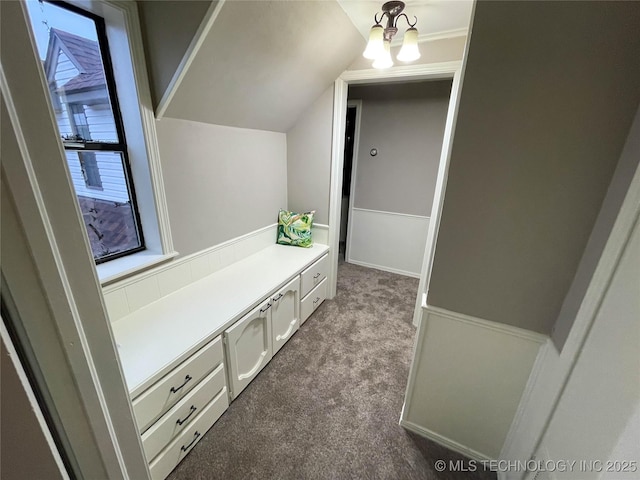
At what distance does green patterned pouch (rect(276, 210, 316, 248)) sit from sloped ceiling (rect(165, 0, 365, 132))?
83cm

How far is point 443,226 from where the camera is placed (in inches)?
46.4

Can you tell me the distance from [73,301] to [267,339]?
1.49m

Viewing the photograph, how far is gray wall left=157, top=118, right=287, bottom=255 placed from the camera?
5.25 ft


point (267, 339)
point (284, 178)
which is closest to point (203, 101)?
point (284, 178)

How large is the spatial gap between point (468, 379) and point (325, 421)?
82 cm

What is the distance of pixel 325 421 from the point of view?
1.55 metres

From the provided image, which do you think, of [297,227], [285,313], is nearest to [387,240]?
[297,227]

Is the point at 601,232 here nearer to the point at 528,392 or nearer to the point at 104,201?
the point at 528,392

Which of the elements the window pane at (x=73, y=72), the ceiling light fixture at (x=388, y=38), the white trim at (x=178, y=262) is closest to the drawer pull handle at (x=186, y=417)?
the white trim at (x=178, y=262)

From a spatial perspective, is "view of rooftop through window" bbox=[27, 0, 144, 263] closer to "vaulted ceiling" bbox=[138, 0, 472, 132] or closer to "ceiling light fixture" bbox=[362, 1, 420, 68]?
"vaulted ceiling" bbox=[138, 0, 472, 132]

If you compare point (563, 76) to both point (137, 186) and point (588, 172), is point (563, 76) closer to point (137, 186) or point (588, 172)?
point (588, 172)

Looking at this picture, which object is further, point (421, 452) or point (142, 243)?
point (142, 243)

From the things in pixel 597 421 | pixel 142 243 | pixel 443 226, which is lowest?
pixel 597 421

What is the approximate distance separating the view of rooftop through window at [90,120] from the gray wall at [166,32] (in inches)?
8.3
